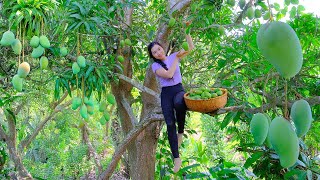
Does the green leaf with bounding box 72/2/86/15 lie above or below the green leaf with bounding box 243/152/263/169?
above

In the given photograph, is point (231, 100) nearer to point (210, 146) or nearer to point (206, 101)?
point (206, 101)

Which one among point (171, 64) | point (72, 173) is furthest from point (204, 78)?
point (72, 173)

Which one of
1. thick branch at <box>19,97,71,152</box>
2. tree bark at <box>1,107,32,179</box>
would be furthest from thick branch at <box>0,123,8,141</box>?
thick branch at <box>19,97,71,152</box>

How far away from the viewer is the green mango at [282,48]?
49 cm

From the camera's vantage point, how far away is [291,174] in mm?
1872

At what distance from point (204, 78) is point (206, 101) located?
4.74 ft

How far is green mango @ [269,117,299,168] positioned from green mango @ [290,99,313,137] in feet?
0.24

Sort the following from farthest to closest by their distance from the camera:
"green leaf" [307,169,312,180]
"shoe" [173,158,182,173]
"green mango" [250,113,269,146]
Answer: "shoe" [173,158,182,173] < "green leaf" [307,169,312,180] < "green mango" [250,113,269,146]

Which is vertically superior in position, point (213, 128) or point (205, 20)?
point (205, 20)

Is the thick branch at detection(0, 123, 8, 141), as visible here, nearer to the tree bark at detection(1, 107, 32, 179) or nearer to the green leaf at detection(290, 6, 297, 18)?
the tree bark at detection(1, 107, 32, 179)

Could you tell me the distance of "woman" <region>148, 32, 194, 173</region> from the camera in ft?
7.29

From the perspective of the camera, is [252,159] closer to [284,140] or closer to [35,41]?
[35,41]

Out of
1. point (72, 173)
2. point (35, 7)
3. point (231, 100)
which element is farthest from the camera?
point (72, 173)

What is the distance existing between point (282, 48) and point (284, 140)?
175 mm
